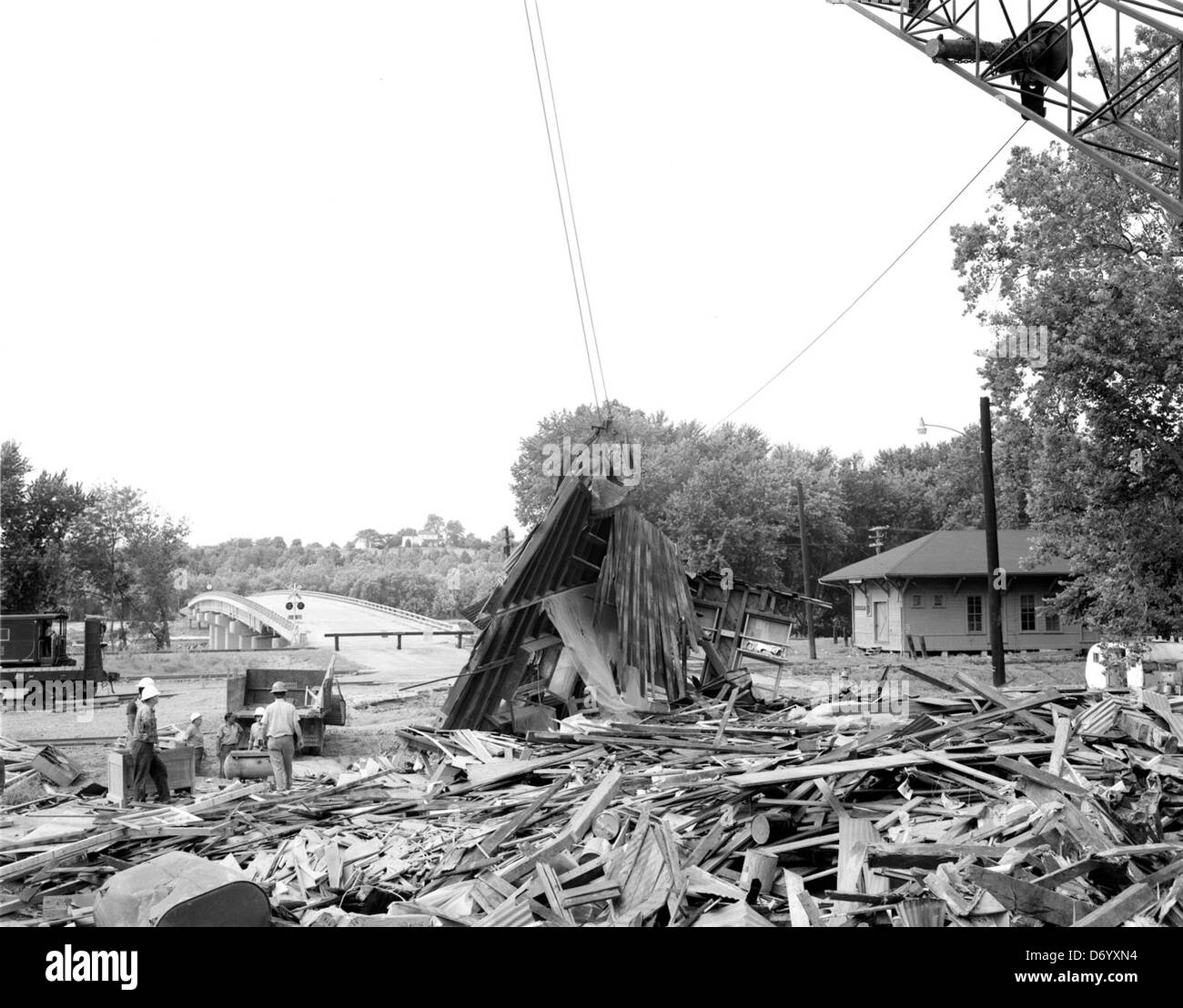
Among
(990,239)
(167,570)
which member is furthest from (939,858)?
(167,570)

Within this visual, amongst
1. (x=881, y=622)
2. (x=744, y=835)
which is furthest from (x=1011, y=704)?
(x=881, y=622)

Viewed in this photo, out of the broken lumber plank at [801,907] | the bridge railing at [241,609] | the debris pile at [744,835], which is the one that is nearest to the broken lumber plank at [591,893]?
the debris pile at [744,835]

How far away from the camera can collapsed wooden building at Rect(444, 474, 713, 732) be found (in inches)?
597

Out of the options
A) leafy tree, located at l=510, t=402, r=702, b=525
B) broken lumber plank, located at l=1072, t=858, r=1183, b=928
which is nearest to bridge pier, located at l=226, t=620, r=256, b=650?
leafy tree, located at l=510, t=402, r=702, b=525

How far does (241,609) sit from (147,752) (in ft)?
142

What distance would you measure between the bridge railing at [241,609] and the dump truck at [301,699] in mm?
30750

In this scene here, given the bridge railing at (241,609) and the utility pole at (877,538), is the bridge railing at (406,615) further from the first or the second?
the utility pole at (877,538)

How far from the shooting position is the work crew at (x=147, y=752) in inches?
476

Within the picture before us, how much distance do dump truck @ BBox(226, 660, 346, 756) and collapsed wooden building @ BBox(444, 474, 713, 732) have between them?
9.15 ft

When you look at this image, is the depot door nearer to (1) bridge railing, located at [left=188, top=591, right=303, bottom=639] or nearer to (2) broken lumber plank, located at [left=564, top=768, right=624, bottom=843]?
(1) bridge railing, located at [left=188, top=591, right=303, bottom=639]

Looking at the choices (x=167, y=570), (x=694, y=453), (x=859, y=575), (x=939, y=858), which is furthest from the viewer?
(x=694, y=453)

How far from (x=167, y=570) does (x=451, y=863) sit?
47396 mm

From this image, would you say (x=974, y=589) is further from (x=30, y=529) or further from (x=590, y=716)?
(x=30, y=529)
